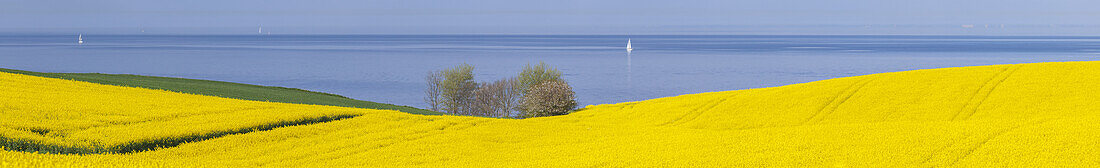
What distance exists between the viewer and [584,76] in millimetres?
141625

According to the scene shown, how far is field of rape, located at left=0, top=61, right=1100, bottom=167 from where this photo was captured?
16.6m

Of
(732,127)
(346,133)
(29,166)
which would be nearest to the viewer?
(29,166)

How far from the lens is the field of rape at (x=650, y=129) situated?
16.6 metres

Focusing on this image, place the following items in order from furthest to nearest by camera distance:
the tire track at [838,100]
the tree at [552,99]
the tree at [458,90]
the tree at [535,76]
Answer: the tree at [458,90]
the tree at [535,76]
the tree at [552,99]
the tire track at [838,100]

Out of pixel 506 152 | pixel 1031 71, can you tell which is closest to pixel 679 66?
pixel 1031 71

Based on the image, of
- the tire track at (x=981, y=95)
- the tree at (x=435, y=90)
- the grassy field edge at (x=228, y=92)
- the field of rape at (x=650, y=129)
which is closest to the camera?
the field of rape at (x=650, y=129)

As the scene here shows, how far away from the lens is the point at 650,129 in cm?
2564

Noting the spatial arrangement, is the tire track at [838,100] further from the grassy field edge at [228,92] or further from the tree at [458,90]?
the tree at [458,90]

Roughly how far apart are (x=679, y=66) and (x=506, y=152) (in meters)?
156

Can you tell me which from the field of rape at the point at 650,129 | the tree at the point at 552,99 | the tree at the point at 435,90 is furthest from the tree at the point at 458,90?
the field of rape at the point at 650,129

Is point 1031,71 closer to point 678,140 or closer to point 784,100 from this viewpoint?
point 784,100

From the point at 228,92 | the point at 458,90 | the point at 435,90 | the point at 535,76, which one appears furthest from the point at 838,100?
the point at 435,90

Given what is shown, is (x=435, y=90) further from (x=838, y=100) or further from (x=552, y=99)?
(x=838, y=100)

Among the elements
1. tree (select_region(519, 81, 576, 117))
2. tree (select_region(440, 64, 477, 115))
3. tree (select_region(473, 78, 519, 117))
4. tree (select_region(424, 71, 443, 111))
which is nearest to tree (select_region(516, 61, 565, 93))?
tree (select_region(473, 78, 519, 117))
